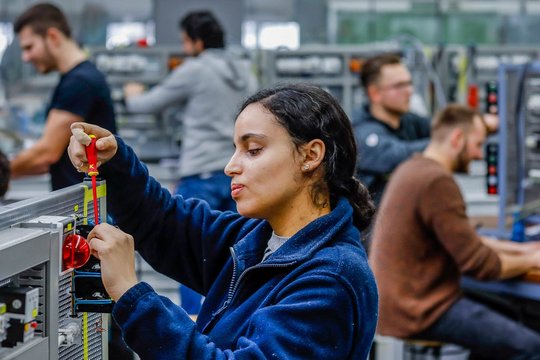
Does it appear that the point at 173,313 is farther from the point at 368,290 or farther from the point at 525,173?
the point at 525,173

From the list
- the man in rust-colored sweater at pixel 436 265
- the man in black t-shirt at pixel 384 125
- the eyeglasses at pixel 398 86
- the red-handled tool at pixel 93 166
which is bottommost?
the man in rust-colored sweater at pixel 436 265

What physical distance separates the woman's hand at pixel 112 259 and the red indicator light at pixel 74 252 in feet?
0.06

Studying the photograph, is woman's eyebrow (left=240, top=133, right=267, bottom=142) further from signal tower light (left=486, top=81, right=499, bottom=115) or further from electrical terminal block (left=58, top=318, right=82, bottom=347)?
signal tower light (left=486, top=81, right=499, bottom=115)

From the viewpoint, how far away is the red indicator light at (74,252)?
1352 mm

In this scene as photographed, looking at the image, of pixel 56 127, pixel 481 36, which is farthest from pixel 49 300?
pixel 481 36

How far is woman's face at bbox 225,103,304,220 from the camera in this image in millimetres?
1566

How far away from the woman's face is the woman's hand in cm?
25

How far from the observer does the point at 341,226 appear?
1.59 meters

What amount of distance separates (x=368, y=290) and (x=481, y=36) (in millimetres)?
10732

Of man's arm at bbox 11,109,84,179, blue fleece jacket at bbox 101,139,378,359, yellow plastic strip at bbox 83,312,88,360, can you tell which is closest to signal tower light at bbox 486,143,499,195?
man's arm at bbox 11,109,84,179

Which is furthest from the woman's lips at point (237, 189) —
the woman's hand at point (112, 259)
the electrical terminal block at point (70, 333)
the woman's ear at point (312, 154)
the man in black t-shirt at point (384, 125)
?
the man in black t-shirt at point (384, 125)

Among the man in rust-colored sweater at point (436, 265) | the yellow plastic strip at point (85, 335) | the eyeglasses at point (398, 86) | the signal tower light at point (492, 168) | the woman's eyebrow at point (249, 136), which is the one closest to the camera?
the yellow plastic strip at point (85, 335)

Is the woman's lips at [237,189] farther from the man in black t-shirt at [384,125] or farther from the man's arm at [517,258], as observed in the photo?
the man in black t-shirt at [384,125]

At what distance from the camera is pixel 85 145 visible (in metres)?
1.55
